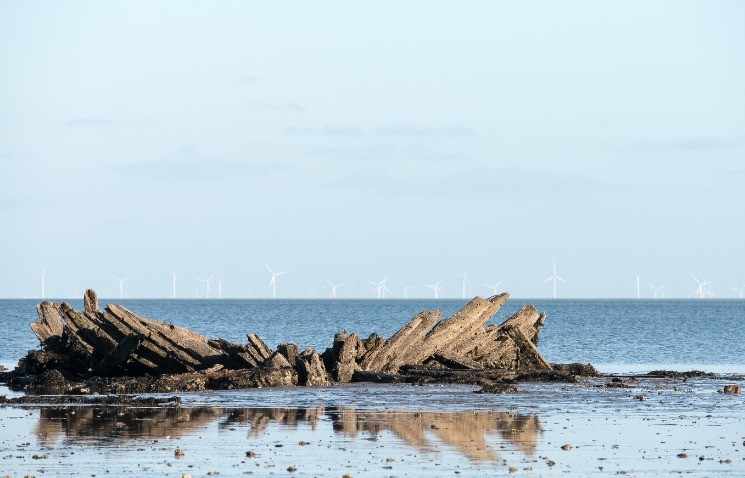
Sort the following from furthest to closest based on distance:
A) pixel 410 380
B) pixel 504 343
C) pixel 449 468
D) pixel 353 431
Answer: pixel 504 343 → pixel 410 380 → pixel 353 431 → pixel 449 468

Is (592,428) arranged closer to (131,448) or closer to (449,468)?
(449,468)

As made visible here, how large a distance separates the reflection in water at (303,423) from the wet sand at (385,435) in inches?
1.3

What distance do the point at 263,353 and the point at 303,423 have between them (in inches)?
447

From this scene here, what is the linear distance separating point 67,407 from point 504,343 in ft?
52.3

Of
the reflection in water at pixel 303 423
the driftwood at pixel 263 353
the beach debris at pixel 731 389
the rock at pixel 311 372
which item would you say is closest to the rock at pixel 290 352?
the driftwood at pixel 263 353

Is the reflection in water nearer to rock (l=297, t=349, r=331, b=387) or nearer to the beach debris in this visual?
rock (l=297, t=349, r=331, b=387)

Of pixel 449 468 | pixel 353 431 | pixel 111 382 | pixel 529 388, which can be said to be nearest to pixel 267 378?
pixel 111 382

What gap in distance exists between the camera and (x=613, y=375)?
38.6m

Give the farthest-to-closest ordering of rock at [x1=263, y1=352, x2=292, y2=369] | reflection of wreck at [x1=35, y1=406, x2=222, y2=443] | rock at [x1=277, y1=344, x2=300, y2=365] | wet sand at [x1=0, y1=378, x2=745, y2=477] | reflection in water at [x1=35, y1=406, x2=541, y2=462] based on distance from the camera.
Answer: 1. rock at [x1=277, y1=344, x2=300, y2=365]
2. rock at [x1=263, y1=352, x2=292, y2=369]
3. reflection of wreck at [x1=35, y1=406, x2=222, y2=443]
4. reflection in water at [x1=35, y1=406, x2=541, y2=462]
5. wet sand at [x1=0, y1=378, x2=745, y2=477]

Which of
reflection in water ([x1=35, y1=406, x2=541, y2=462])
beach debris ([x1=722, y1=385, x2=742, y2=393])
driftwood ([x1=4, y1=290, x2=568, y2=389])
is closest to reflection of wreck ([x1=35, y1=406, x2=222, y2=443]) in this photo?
reflection in water ([x1=35, y1=406, x2=541, y2=462])

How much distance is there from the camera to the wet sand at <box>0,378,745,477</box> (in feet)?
54.7

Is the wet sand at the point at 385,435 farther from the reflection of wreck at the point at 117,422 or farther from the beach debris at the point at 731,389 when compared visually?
the beach debris at the point at 731,389

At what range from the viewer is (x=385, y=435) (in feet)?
67.2

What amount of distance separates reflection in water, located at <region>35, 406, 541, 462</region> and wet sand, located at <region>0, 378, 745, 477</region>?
0.11 ft
